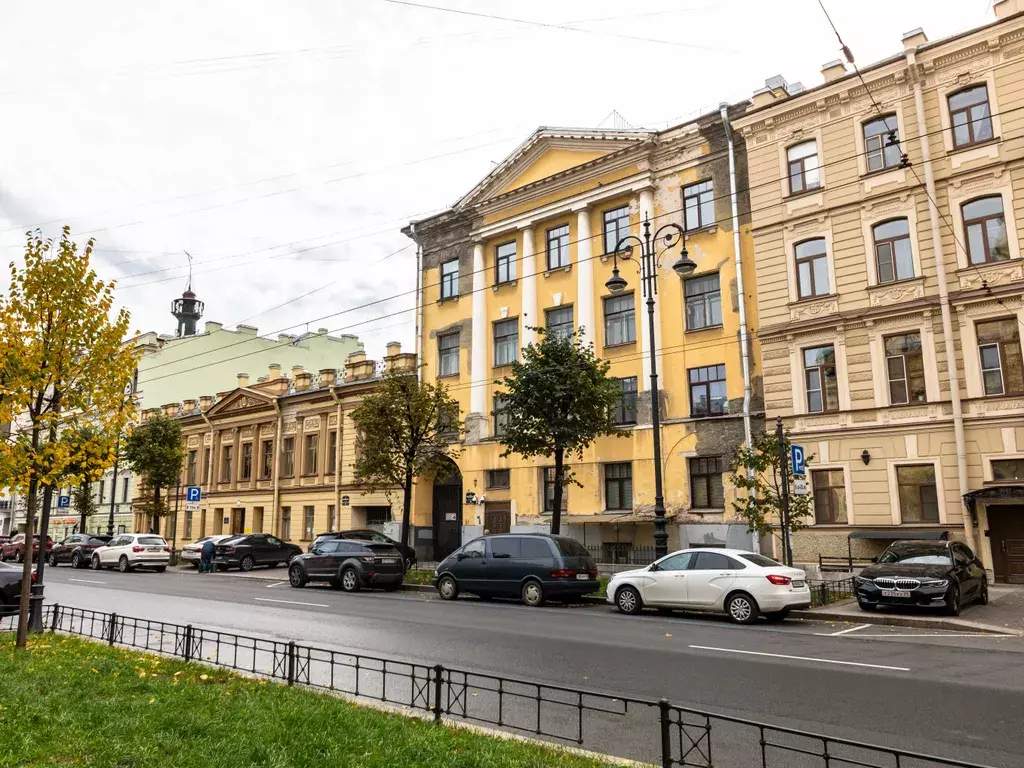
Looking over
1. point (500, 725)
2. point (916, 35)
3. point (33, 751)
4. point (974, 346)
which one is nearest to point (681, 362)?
point (974, 346)

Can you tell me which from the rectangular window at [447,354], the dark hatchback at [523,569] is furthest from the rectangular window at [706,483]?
the rectangular window at [447,354]

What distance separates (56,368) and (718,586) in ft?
40.4

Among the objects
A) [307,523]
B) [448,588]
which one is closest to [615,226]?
[448,588]

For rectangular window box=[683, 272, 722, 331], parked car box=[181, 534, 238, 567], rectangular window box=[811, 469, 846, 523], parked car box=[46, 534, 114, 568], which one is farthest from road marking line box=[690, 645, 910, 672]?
parked car box=[46, 534, 114, 568]

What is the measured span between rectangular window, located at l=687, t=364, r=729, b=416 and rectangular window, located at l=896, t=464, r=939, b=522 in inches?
238

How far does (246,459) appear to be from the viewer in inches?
1882

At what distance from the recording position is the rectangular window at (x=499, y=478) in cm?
3191

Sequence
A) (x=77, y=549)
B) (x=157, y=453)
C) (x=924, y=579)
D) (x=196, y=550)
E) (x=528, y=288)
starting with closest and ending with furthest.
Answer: (x=924, y=579)
(x=528, y=288)
(x=196, y=550)
(x=77, y=549)
(x=157, y=453)

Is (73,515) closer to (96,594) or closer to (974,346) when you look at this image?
(96,594)

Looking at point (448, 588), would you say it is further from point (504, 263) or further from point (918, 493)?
point (504, 263)

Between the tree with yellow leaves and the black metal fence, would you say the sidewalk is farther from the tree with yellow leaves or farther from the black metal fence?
the tree with yellow leaves

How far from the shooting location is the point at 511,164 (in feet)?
111

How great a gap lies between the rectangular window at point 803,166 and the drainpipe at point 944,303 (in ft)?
10.5

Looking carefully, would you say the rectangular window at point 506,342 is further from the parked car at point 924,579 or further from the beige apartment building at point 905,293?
the parked car at point 924,579
